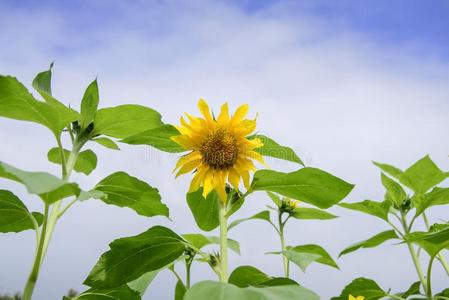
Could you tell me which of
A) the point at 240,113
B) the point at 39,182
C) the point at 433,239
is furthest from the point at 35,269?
the point at 433,239

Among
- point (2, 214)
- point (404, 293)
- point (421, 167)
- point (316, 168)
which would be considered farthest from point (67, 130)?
point (404, 293)

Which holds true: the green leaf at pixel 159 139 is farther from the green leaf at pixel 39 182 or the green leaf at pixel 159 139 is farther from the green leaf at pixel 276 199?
the green leaf at pixel 276 199

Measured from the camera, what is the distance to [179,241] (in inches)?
55.3

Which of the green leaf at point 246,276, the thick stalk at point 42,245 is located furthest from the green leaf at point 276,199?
the thick stalk at point 42,245

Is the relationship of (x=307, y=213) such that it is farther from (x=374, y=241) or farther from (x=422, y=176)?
(x=422, y=176)

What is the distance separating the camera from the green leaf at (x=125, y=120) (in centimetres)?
147

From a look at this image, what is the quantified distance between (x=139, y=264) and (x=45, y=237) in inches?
11.4

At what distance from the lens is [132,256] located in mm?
1385

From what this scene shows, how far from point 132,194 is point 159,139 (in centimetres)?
20

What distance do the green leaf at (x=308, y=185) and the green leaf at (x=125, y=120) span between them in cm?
40

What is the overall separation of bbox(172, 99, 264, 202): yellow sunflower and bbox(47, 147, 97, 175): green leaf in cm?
42

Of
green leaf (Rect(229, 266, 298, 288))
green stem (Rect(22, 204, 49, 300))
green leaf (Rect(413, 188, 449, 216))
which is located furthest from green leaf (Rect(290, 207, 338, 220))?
green stem (Rect(22, 204, 49, 300))

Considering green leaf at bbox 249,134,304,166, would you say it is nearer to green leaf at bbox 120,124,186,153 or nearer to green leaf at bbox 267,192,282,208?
green leaf at bbox 120,124,186,153

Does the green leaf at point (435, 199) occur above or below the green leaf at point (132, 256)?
above
